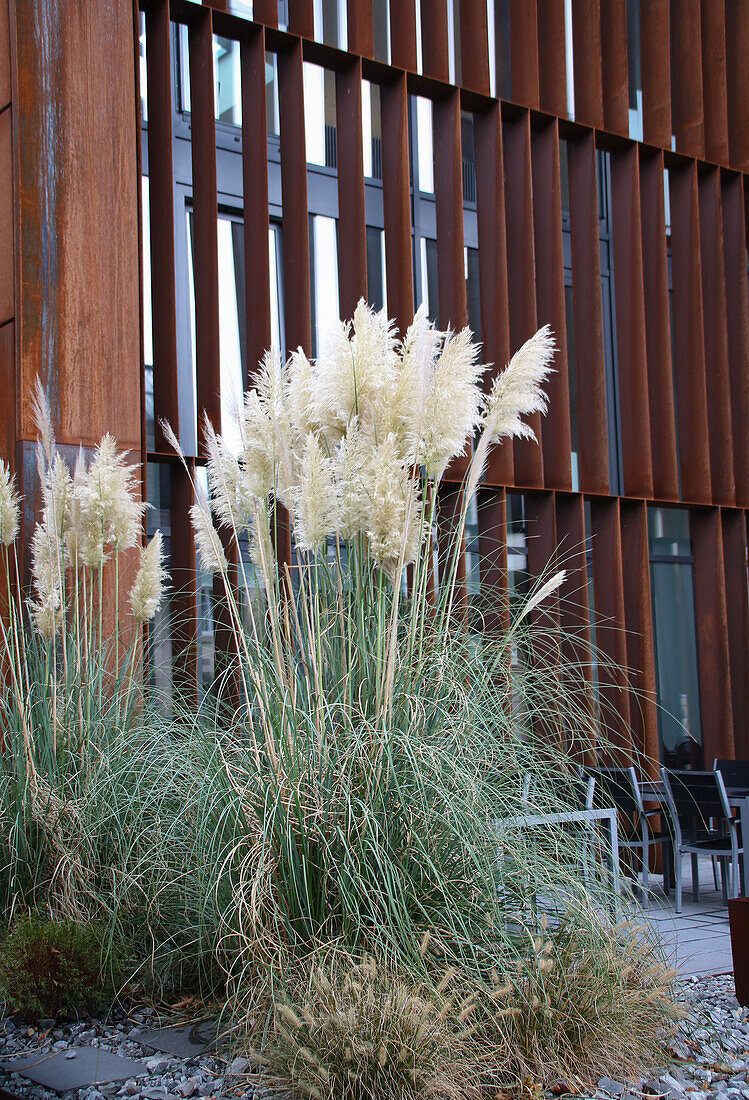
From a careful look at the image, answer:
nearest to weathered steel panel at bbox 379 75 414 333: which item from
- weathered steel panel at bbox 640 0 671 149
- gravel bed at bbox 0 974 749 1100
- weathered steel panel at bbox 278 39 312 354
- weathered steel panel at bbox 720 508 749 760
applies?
weathered steel panel at bbox 278 39 312 354

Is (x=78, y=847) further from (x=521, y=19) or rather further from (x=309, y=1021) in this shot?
(x=521, y=19)

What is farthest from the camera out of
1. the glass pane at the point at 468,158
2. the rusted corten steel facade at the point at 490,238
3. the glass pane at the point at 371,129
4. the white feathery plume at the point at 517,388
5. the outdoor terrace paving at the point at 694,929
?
the glass pane at the point at 468,158

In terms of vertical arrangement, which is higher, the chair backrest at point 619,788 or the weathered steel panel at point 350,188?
the weathered steel panel at point 350,188

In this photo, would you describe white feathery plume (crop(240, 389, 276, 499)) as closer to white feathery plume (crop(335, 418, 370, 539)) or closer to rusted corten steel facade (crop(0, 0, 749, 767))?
white feathery plume (crop(335, 418, 370, 539))

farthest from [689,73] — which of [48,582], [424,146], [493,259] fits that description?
[48,582]

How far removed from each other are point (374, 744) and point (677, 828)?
267 cm

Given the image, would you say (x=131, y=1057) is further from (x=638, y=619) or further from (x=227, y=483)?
(x=638, y=619)

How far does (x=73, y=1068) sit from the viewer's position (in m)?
2.40

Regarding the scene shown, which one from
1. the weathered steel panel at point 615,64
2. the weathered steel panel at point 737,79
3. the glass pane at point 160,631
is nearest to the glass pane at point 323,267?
the glass pane at point 160,631

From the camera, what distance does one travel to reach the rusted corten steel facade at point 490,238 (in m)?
4.40

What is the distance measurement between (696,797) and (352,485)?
300 cm

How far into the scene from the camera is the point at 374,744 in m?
2.60

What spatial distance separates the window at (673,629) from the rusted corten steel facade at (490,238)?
210 cm

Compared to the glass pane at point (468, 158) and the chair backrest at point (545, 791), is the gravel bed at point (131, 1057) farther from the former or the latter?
the glass pane at point (468, 158)
